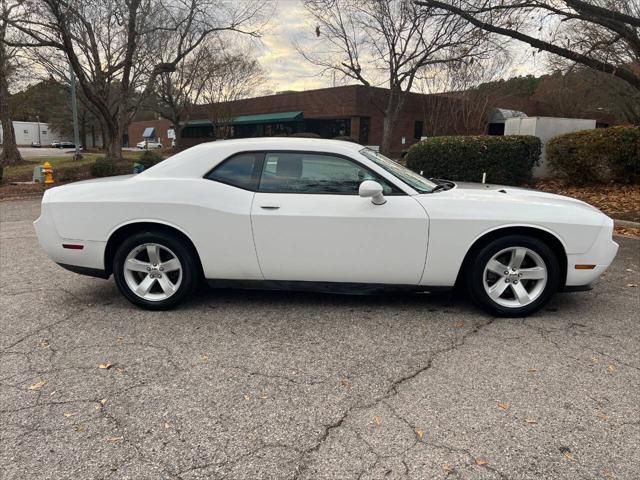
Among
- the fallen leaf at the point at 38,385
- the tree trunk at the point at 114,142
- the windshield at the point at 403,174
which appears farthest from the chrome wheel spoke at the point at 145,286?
the tree trunk at the point at 114,142

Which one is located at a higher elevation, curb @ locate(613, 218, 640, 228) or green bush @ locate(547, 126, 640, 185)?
green bush @ locate(547, 126, 640, 185)

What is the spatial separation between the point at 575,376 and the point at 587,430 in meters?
0.64

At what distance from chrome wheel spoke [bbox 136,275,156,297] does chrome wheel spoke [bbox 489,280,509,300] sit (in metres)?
3.04

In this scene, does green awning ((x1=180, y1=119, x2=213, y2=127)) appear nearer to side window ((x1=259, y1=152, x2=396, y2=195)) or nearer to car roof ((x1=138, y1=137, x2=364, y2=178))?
car roof ((x1=138, y1=137, x2=364, y2=178))

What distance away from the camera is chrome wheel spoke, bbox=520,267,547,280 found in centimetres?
404

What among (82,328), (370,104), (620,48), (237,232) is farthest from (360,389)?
(370,104)

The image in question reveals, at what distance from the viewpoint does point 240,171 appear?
4.22 m

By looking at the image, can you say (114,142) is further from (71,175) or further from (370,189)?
(370,189)

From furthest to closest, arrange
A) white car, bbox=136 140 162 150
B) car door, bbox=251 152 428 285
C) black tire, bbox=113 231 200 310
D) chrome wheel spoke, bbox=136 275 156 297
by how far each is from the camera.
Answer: white car, bbox=136 140 162 150
chrome wheel spoke, bbox=136 275 156 297
black tire, bbox=113 231 200 310
car door, bbox=251 152 428 285

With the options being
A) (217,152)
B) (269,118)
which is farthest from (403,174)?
(269,118)

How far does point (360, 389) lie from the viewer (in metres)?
3.00

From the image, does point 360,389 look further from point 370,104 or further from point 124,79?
point 370,104

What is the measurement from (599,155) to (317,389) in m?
10.5

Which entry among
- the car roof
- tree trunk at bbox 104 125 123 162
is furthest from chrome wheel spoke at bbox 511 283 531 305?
tree trunk at bbox 104 125 123 162
